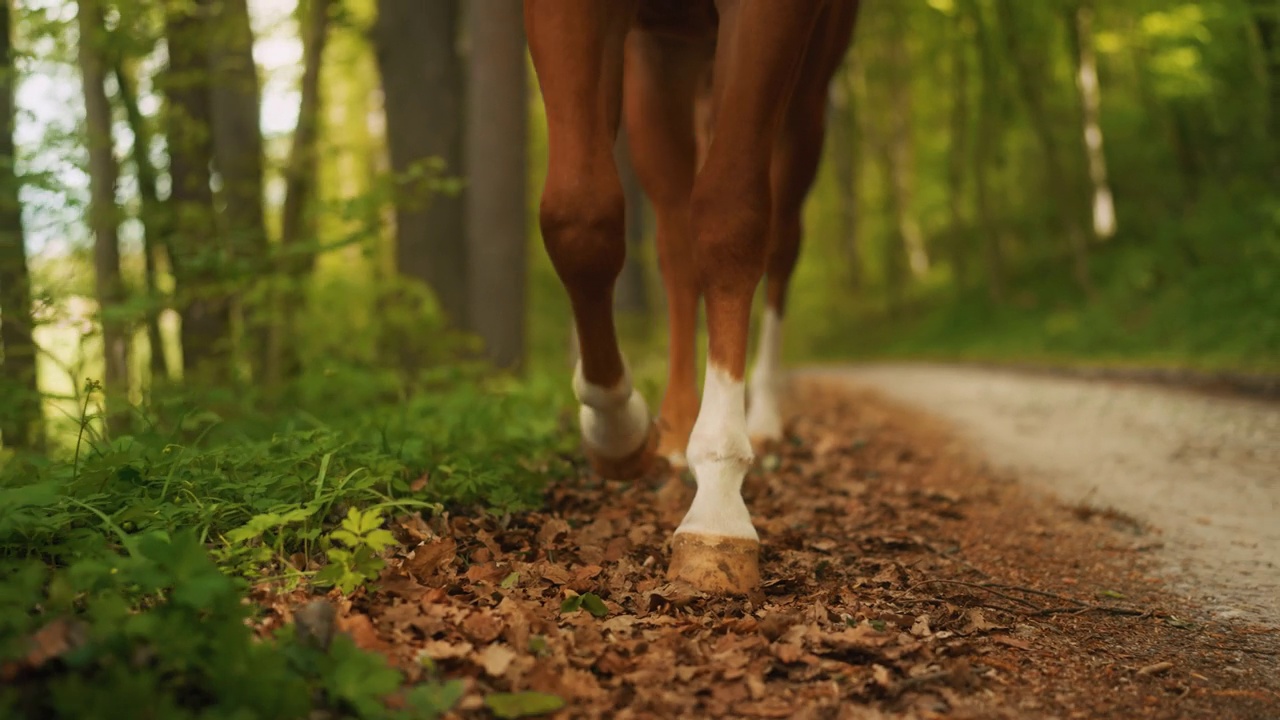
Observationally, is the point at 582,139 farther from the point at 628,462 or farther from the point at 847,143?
the point at 847,143

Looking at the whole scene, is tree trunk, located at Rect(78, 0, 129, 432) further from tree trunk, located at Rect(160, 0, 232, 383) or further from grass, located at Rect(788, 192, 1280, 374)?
grass, located at Rect(788, 192, 1280, 374)

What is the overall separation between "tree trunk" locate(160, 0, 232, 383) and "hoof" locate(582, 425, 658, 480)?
106 inches

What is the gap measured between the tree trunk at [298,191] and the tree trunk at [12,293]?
138 centimetres

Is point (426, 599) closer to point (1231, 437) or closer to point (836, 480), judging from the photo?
point (836, 480)

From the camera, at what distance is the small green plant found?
6.39 feet

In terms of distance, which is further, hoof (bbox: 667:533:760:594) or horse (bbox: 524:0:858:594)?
horse (bbox: 524:0:858:594)

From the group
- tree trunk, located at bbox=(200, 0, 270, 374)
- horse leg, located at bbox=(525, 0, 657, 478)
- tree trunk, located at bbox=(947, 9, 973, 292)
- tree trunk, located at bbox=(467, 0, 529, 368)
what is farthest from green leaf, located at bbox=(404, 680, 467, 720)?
tree trunk, located at bbox=(947, 9, 973, 292)

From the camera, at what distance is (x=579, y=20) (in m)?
2.42

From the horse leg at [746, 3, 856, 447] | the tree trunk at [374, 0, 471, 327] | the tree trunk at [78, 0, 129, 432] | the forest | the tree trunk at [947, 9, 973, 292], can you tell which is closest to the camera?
the forest

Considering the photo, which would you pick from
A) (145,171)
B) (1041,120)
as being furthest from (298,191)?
(1041,120)

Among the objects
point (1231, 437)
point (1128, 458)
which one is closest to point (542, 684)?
point (1128, 458)

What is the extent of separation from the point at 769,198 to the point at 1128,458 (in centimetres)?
307

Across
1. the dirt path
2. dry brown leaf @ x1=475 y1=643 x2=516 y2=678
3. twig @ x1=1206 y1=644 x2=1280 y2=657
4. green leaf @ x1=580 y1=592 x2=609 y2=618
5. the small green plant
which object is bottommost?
the dirt path

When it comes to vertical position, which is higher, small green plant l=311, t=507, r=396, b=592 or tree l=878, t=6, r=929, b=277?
tree l=878, t=6, r=929, b=277
